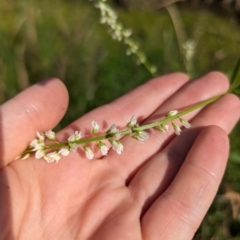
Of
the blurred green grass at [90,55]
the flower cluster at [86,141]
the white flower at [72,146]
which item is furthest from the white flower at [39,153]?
the blurred green grass at [90,55]

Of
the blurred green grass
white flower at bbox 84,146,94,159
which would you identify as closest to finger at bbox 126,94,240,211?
white flower at bbox 84,146,94,159

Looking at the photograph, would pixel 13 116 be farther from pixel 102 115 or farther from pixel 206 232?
pixel 206 232

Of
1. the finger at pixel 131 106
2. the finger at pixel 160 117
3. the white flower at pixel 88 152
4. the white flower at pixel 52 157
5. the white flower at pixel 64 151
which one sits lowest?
the finger at pixel 160 117

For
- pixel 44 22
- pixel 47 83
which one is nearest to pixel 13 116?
pixel 47 83

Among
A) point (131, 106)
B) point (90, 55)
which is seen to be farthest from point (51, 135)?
point (90, 55)

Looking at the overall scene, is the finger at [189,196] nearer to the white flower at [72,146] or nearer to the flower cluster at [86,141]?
the flower cluster at [86,141]

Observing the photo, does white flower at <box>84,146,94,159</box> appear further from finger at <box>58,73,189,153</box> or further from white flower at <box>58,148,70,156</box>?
finger at <box>58,73,189,153</box>

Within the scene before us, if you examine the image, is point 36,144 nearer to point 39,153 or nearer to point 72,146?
point 39,153
